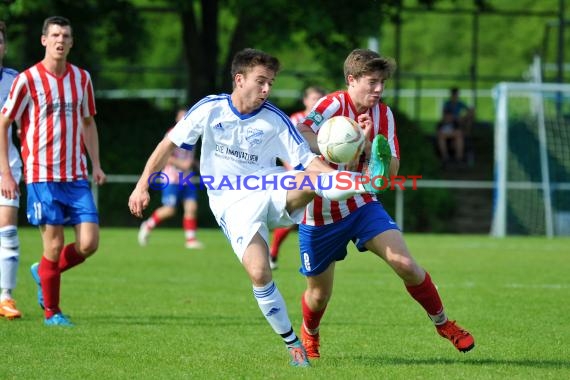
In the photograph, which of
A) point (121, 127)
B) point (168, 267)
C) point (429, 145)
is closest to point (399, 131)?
point (429, 145)

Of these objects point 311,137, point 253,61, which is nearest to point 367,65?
point 311,137

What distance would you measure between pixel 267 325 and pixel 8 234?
2.22m

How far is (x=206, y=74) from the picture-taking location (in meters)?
22.0

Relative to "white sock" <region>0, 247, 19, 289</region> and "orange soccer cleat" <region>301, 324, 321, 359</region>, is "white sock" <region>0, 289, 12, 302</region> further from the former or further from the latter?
"orange soccer cleat" <region>301, 324, 321, 359</region>

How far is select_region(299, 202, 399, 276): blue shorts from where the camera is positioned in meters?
6.23

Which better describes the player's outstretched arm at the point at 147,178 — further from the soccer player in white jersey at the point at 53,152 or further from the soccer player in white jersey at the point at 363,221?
the soccer player in white jersey at the point at 53,152

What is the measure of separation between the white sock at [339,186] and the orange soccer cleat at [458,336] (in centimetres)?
119

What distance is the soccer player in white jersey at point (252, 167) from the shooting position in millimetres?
5875

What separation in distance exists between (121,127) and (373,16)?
6.53 m

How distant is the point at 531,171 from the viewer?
20453 millimetres

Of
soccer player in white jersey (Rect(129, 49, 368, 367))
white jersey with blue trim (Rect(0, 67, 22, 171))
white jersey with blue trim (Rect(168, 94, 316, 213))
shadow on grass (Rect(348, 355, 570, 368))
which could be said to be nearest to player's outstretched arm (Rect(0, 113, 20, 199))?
white jersey with blue trim (Rect(0, 67, 22, 171))

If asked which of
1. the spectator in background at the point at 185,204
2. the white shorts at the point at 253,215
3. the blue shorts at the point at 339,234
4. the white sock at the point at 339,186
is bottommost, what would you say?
the spectator in background at the point at 185,204

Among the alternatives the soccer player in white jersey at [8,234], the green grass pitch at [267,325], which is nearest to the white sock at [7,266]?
the soccer player in white jersey at [8,234]

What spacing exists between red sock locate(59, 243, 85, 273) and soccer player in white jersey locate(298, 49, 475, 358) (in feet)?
7.49
